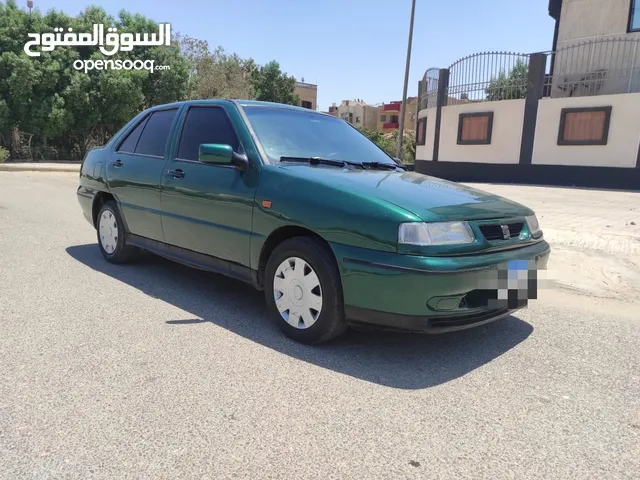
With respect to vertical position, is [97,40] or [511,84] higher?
[97,40]

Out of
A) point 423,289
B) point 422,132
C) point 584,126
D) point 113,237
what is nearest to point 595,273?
point 423,289

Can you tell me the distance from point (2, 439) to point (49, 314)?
5.92 feet

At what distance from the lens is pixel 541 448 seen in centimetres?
234

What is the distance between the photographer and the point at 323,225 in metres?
3.24

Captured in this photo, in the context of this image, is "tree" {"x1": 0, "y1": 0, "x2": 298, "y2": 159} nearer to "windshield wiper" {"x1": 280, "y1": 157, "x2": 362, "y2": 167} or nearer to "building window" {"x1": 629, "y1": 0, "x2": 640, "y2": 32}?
"building window" {"x1": 629, "y1": 0, "x2": 640, "y2": 32}

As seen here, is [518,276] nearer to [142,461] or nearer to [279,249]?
[279,249]

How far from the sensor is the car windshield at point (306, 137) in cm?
396

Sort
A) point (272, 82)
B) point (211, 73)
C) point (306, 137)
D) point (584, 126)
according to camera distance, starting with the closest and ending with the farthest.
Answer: point (306, 137)
point (584, 126)
point (211, 73)
point (272, 82)

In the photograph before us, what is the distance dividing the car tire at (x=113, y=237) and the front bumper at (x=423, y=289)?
123 inches

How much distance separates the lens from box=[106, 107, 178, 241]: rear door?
187 inches

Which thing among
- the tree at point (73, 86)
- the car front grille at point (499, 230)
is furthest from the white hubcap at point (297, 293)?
the tree at point (73, 86)

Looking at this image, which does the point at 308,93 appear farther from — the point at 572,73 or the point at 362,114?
the point at 572,73

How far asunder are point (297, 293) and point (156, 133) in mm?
2544

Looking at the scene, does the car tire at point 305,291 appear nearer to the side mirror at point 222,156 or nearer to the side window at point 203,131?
the side mirror at point 222,156
